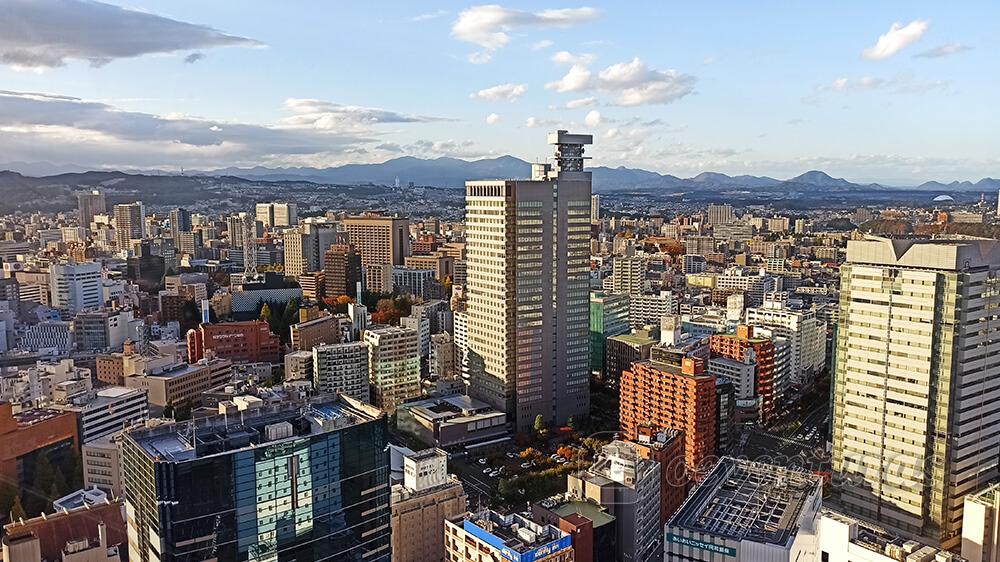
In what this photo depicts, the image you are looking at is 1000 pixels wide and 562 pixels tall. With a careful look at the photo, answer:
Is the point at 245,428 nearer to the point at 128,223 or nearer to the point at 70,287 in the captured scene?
the point at 70,287

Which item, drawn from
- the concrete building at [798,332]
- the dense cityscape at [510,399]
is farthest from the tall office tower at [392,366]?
the concrete building at [798,332]

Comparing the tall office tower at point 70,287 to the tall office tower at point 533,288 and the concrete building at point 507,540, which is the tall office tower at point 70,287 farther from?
the concrete building at point 507,540

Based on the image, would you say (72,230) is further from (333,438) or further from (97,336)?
(333,438)

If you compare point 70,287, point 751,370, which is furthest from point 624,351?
point 70,287

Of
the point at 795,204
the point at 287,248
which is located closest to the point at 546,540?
the point at 287,248

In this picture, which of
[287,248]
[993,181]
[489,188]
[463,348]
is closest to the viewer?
[489,188]

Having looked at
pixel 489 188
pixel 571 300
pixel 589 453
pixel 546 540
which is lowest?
pixel 589 453

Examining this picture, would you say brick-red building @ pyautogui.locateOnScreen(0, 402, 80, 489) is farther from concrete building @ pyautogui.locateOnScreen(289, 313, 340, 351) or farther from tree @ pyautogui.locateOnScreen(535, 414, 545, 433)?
tree @ pyautogui.locateOnScreen(535, 414, 545, 433)
